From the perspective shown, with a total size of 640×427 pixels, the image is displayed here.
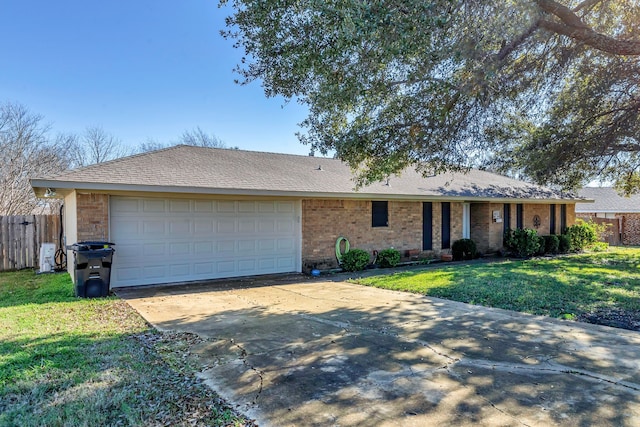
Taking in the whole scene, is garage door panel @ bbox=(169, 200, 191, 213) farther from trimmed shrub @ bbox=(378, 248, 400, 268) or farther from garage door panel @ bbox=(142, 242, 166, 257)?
trimmed shrub @ bbox=(378, 248, 400, 268)

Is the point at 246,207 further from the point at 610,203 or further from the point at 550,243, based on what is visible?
the point at 610,203

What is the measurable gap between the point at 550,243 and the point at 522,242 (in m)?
2.28

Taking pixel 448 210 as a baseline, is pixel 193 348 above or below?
below

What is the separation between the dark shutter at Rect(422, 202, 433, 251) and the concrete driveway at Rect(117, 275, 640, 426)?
22.0ft

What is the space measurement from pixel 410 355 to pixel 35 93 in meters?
23.4

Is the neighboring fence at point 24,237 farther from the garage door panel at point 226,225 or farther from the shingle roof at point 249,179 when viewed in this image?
the garage door panel at point 226,225

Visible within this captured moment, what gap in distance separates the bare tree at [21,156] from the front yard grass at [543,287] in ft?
58.2

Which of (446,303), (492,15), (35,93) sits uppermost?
(35,93)

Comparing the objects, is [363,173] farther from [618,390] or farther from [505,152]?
[618,390]

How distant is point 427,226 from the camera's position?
13.8m

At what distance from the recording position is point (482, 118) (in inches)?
323

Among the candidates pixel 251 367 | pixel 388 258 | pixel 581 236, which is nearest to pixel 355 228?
pixel 388 258

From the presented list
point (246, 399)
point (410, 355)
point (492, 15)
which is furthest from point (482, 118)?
point (246, 399)

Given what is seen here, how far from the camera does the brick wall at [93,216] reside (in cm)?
822
